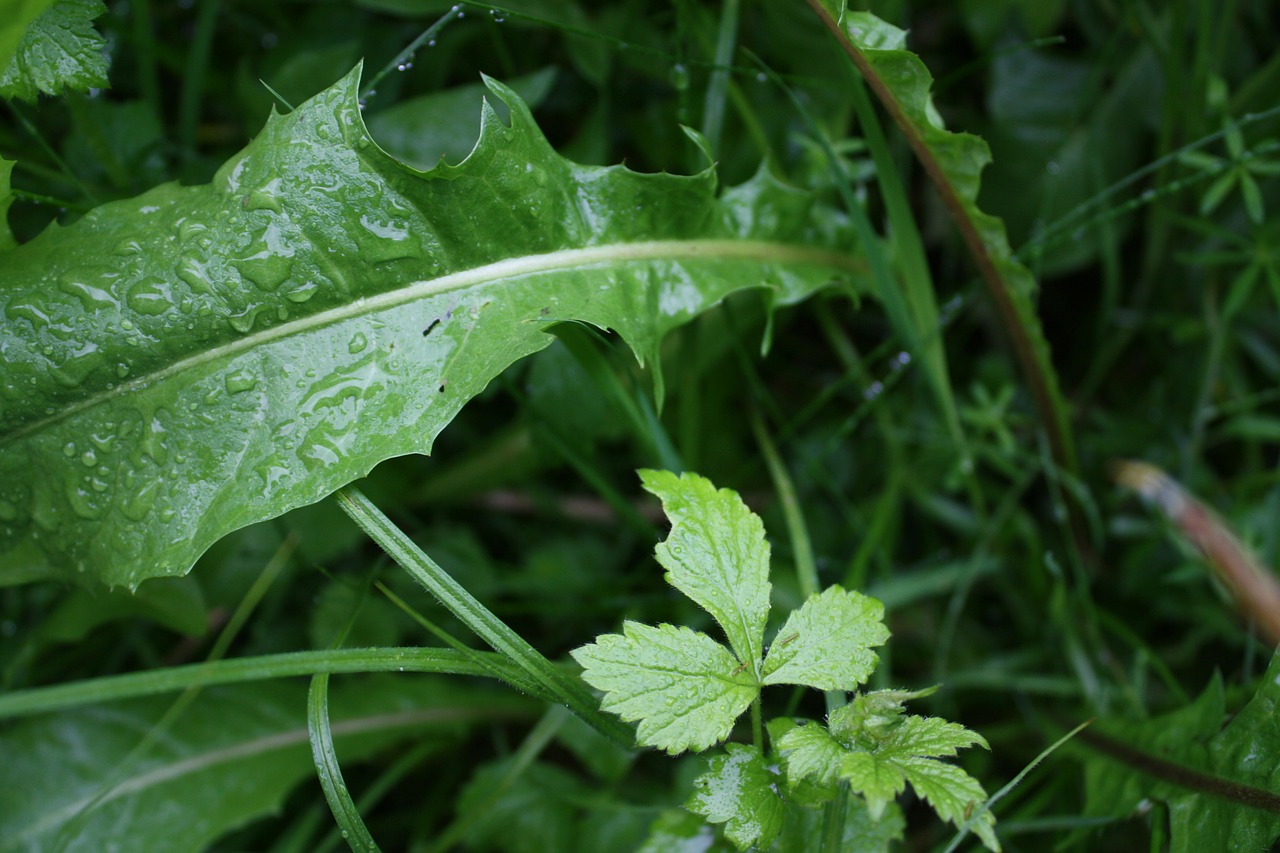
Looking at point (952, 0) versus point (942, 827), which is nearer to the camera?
point (942, 827)

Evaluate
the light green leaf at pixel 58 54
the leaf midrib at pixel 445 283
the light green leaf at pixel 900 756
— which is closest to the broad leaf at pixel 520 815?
the light green leaf at pixel 900 756

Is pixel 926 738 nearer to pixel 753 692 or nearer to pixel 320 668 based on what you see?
pixel 753 692

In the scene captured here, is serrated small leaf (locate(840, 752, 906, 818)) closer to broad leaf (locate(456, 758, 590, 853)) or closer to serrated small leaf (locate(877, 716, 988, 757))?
serrated small leaf (locate(877, 716, 988, 757))

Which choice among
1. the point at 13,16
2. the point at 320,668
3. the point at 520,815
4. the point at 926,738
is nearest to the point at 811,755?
the point at 926,738

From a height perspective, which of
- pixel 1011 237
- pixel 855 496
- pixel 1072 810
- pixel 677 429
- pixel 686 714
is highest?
pixel 1011 237

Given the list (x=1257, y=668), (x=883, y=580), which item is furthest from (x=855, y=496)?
(x=1257, y=668)

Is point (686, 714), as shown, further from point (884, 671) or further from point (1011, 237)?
point (1011, 237)
